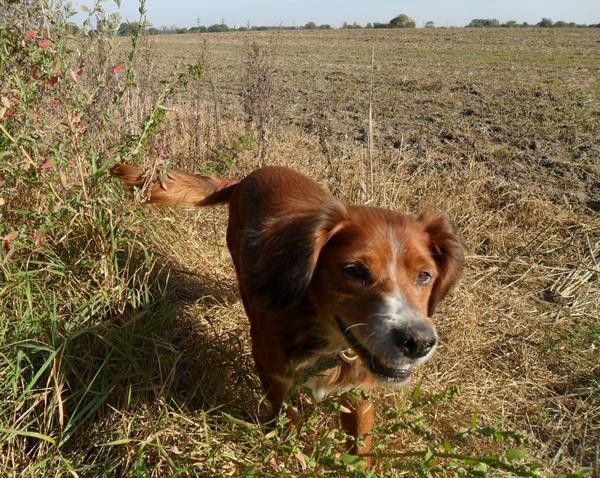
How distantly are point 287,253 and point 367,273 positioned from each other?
0.37m

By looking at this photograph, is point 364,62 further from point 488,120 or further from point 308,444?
point 308,444

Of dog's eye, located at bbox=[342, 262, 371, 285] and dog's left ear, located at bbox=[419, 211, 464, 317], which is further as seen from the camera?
dog's left ear, located at bbox=[419, 211, 464, 317]

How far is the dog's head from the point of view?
2186mm

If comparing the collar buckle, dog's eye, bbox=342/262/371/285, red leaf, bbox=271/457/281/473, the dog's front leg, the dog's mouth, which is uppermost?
dog's eye, bbox=342/262/371/285

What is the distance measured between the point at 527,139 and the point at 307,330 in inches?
229

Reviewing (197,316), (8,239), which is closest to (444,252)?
(197,316)

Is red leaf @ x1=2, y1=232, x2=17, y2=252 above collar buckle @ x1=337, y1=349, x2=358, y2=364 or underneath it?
above

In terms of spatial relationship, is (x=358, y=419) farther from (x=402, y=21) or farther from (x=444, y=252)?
(x=402, y=21)

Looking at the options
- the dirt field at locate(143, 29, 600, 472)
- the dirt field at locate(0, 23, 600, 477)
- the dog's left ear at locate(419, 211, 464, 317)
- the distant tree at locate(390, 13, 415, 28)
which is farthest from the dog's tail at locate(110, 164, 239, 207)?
the distant tree at locate(390, 13, 415, 28)

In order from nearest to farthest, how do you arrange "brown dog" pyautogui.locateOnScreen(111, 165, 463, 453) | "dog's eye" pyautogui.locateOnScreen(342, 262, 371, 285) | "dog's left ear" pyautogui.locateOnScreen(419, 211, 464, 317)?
"brown dog" pyautogui.locateOnScreen(111, 165, 463, 453) → "dog's eye" pyautogui.locateOnScreen(342, 262, 371, 285) → "dog's left ear" pyautogui.locateOnScreen(419, 211, 464, 317)

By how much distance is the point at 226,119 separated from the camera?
7.77 m

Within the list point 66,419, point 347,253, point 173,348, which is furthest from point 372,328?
point 66,419

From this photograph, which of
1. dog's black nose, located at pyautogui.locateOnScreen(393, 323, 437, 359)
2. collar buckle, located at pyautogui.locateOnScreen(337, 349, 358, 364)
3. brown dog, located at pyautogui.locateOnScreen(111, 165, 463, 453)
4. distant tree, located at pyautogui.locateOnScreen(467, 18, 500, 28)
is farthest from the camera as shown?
distant tree, located at pyautogui.locateOnScreen(467, 18, 500, 28)

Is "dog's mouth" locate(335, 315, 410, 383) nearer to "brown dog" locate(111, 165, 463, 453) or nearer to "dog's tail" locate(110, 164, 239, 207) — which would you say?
"brown dog" locate(111, 165, 463, 453)
